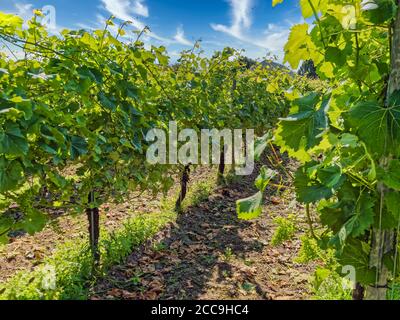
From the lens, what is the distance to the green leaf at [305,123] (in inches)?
49.5

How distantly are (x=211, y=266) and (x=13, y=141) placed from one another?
284 centimetres

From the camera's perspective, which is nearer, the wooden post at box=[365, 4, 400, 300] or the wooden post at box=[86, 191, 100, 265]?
the wooden post at box=[365, 4, 400, 300]

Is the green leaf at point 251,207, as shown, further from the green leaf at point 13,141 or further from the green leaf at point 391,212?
the green leaf at point 13,141

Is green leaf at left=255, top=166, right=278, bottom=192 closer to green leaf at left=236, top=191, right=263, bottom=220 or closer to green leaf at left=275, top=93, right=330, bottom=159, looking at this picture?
green leaf at left=236, top=191, right=263, bottom=220

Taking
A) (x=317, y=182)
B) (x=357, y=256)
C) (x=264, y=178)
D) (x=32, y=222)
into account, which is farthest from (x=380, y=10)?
(x=32, y=222)

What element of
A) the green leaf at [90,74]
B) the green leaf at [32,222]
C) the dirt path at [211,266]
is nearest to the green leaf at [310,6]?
the green leaf at [90,74]

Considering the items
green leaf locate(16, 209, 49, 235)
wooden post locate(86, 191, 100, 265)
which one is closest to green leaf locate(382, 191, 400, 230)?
green leaf locate(16, 209, 49, 235)

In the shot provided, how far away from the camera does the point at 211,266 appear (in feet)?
13.3

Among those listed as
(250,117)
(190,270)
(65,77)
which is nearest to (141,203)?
(190,270)

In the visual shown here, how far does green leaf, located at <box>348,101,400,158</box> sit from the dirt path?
2.46m

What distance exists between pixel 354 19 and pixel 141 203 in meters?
5.10

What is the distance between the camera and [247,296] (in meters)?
3.38

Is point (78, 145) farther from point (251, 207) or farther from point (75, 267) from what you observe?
point (75, 267)

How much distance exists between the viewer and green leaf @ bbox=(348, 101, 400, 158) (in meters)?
1.15
